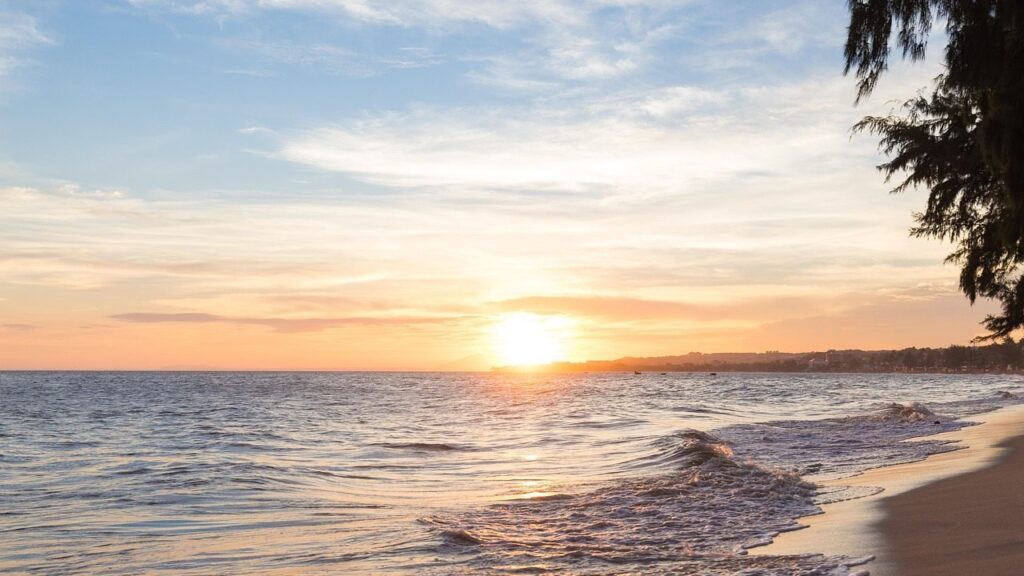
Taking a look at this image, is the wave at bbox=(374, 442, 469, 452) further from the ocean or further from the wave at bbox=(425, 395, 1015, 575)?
the wave at bbox=(425, 395, 1015, 575)

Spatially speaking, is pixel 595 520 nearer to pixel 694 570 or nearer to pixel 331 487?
pixel 694 570

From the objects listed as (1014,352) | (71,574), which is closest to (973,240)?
(71,574)

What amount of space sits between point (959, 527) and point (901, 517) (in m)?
1.05

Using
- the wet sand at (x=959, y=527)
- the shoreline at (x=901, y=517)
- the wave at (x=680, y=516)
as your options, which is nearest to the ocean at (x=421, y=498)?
the wave at (x=680, y=516)

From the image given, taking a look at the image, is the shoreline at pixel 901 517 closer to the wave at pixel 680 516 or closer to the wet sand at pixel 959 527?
the wet sand at pixel 959 527

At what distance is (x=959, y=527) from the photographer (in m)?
8.34

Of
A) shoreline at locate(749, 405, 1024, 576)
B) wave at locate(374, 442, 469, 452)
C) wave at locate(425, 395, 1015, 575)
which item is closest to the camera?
shoreline at locate(749, 405, 1024, 576)

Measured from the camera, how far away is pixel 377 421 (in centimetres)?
3528

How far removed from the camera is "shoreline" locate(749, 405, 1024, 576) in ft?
24.3

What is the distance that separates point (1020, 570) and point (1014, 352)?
202 m

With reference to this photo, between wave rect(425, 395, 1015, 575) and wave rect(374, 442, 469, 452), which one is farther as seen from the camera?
wave rect(374, 442, 469, 452)

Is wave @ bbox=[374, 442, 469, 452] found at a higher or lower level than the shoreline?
lower

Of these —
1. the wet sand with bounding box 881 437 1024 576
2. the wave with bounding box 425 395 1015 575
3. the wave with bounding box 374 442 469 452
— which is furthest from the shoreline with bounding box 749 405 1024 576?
the wave with bounding box 374 442 469 452

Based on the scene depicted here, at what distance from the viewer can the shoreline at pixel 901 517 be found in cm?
741
